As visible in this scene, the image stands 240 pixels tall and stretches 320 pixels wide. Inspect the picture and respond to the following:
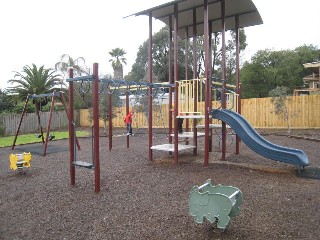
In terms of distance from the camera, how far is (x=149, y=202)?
16.2 feet

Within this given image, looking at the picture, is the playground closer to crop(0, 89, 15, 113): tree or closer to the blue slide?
the blue slide

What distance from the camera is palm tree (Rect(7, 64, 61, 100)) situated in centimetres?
2736

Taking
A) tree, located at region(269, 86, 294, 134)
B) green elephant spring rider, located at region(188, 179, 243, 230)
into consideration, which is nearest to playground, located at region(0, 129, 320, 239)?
green elephant spring rider, located at region(188, 179, 243, 230)

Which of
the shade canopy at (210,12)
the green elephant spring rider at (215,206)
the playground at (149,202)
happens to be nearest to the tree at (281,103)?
the shade canopy at (210,12)

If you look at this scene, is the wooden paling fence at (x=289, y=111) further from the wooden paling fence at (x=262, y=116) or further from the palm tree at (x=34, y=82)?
the palm tree at (x=34, y=82)

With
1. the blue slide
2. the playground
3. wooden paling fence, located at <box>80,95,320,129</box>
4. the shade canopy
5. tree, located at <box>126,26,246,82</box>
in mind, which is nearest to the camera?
the playground

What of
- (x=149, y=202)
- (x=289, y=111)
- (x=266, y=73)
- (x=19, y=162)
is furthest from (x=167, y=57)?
(x=149, y=202)

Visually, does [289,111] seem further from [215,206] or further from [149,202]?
[215,206]

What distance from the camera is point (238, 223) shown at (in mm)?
3879

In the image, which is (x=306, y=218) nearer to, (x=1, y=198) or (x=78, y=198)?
(x=78, y=198)

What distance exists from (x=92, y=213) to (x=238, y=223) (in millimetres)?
2192

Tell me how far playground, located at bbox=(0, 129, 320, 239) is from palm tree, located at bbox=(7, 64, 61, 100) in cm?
2129

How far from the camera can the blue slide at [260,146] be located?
21.9 ft

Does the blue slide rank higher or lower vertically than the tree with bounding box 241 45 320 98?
lower
